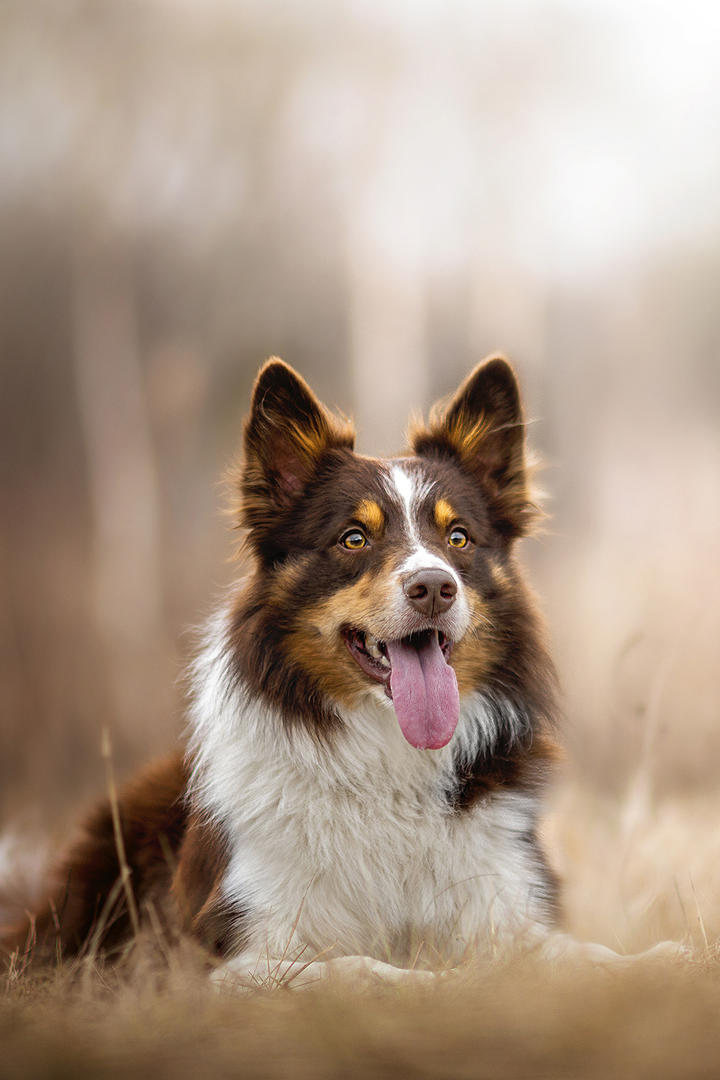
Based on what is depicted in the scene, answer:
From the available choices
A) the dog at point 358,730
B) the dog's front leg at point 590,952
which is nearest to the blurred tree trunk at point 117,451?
the dog at point 358,730

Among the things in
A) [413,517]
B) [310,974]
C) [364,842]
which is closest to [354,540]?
[413,517]

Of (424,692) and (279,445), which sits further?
(279,445)

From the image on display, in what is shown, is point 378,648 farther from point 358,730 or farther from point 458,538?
point 458,538

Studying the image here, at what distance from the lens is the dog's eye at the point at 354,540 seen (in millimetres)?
3762

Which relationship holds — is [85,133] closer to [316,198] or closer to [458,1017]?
[316,198]

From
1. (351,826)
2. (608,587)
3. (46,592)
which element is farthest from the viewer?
(46,592)

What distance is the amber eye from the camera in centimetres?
387

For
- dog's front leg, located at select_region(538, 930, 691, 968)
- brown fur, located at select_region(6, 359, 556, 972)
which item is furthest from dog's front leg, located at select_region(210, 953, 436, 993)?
dog's front leg, located at select_region(538, 930, 691, 968)

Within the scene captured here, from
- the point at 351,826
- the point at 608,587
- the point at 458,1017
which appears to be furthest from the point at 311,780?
the point at 608,587

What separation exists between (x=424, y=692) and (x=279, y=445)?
121 centimetres

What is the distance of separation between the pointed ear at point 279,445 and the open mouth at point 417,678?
698 millimetres

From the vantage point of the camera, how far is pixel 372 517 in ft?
12.3

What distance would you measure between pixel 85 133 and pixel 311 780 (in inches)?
399

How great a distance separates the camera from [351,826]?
358cm
